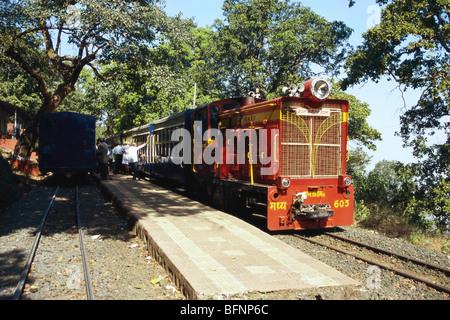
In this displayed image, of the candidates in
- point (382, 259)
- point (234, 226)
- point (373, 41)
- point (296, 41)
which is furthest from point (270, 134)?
point (296, 41)

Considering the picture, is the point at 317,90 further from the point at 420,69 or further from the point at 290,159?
the point at 420,69

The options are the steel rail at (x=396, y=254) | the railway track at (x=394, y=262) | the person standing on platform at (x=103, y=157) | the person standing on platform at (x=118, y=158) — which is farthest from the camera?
the person standing on platform at (x=118, y=158)

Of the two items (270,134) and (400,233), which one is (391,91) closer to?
(400,233)

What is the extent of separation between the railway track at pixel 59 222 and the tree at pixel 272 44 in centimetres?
1432

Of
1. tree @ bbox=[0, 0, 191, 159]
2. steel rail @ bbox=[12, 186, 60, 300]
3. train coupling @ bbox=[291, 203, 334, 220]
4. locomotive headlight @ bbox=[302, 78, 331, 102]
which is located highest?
tree @ bbox=[0, 0, 191, 159]

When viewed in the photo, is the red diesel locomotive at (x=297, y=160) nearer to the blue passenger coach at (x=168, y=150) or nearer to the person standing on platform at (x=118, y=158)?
the blue passenger coach at (x=168, y=150)

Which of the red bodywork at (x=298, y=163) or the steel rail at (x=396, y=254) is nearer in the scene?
the steel rail at (x=396, y=254)

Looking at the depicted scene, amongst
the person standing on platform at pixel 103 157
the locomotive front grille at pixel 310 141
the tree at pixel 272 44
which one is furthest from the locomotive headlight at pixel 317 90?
the tree at pixel 272 44

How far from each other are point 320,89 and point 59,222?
23.9 feet

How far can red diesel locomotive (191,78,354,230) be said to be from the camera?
8164 millimetres

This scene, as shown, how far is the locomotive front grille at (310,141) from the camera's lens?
835cm

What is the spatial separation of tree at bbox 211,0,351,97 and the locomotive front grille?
15001mm

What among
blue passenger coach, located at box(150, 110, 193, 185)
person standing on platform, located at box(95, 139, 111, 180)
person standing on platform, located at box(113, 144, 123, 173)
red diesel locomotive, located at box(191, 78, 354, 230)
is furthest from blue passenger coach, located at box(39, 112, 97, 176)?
red diesel locomotive, located at box(191, 78, 354, 230)

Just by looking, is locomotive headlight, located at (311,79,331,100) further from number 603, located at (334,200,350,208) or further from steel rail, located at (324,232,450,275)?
steel rail, located at (324,232,450,275)
